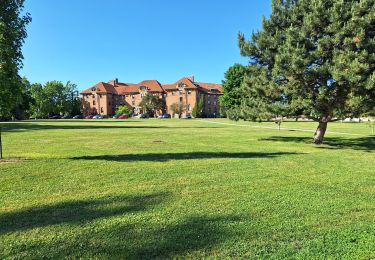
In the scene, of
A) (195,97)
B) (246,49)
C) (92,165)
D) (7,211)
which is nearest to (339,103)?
(246,49)

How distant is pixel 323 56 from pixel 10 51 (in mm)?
13493

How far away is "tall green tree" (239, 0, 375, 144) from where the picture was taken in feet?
49.3

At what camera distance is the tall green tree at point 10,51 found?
9.97 m

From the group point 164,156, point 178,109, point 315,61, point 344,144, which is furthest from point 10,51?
point 178,109

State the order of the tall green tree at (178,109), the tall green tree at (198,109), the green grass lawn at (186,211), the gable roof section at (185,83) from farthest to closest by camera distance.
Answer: the gable roof section at (185,83), the tall green tree at (178,109), the tall green tree at (198,109), the green grass lawn at (186,211)

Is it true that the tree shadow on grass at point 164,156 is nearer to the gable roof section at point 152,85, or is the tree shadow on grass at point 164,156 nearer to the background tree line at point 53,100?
the background tree line at point 53,100

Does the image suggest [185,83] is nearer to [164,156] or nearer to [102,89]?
[102,89]

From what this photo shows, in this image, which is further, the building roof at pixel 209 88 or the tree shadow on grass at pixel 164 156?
the building roof at pixel 209 88

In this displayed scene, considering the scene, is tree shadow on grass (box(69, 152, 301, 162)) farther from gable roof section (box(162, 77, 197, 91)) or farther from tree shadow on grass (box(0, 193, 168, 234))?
gable roof section (box(162, 77, 197, 91))

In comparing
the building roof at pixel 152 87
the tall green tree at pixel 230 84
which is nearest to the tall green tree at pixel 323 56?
the tall green tree at pixel 230 84

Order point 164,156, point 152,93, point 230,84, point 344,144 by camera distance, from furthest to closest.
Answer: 1. point 152,93
2. point 230,84
3. point 344,144
4. point 164,156

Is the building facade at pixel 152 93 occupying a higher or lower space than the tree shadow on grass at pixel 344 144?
higher

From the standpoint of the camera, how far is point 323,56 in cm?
1638

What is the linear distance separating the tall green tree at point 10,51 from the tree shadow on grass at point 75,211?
567 cm
